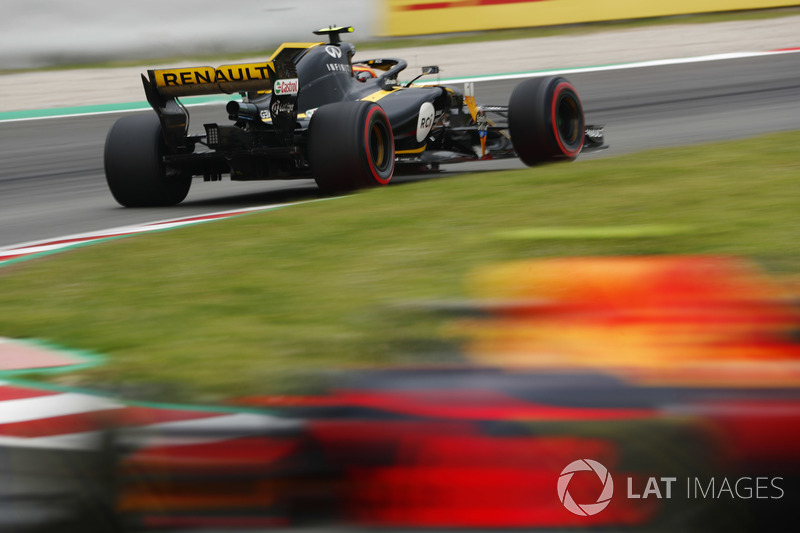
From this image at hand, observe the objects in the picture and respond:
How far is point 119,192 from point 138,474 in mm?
6262

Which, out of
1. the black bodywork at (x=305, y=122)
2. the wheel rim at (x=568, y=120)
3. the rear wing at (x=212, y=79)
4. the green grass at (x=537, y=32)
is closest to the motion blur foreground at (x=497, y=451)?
the rear wing at (x=212, y=79)

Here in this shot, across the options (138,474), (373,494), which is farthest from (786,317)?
(138,474)

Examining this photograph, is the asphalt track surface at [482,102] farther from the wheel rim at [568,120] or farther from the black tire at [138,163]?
the wheel rim at [568,120]

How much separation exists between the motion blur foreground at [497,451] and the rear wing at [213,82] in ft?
16.8

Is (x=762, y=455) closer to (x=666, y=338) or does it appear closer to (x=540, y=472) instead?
(x=540, y=472)

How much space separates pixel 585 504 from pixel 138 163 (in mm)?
6565

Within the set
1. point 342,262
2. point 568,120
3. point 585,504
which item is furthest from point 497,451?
point 568,120

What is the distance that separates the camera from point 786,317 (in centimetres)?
278

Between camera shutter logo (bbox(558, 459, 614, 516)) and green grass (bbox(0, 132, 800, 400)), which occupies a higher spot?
camera shutter logo (bbox(558, 459, 614, 516))

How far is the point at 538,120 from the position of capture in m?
8.27

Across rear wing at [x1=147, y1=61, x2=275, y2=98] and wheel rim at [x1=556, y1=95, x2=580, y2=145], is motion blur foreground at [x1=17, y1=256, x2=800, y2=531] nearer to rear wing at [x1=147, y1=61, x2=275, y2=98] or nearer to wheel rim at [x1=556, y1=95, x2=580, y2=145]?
rear wing at [x1=147, y1=61, x2=275, y2=98]

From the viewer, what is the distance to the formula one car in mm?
7438

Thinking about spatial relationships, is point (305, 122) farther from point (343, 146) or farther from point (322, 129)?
point (343, 146)

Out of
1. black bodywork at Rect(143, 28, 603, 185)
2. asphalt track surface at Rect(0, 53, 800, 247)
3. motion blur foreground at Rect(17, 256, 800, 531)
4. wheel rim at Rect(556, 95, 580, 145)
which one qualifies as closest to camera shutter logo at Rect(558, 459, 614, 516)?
motion blur foreground at Rect(17, 256, 800, 531)
